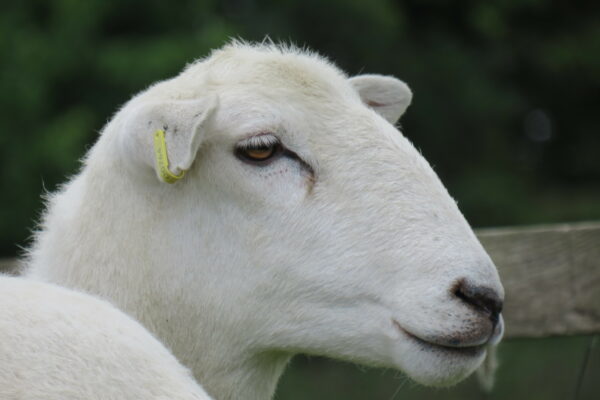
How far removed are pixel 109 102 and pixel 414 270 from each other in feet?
29.8

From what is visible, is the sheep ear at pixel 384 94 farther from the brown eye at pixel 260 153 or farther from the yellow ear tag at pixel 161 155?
the yellow ear tag at pixel 161 155

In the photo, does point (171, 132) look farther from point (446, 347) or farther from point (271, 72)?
point (446, 347)

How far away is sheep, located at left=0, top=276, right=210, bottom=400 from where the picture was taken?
210 centimetres

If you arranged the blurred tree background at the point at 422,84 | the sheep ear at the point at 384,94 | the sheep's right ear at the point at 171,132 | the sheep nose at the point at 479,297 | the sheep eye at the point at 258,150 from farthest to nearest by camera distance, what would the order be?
the blurred tree background at the point at 422,84 < the sheep ear at the point at 384,94 < the sheep eye at the point at 258,150 < the sheep's right ear at the point at 171,132 < the sheep nose at the point at 479,297

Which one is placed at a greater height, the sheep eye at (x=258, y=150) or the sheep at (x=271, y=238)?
the sheep eye at (x=258, y=150)

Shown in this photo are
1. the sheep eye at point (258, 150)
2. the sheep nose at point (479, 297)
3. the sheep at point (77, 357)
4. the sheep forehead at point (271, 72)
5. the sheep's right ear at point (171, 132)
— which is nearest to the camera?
the sheep at point (77, 357)

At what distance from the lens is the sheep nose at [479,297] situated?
10.5 ft

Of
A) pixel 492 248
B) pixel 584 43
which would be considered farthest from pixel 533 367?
pixel 584 43

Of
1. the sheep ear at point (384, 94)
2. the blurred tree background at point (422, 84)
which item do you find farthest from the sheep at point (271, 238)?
the blurred tree background at point (422, 84)

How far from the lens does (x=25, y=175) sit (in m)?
11.2

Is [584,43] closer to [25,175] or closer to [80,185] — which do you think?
[25,175]

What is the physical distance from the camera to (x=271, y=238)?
346cm

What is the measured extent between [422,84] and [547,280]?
10.7m

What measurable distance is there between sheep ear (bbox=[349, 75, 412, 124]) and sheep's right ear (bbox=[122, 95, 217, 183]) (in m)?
1.00
